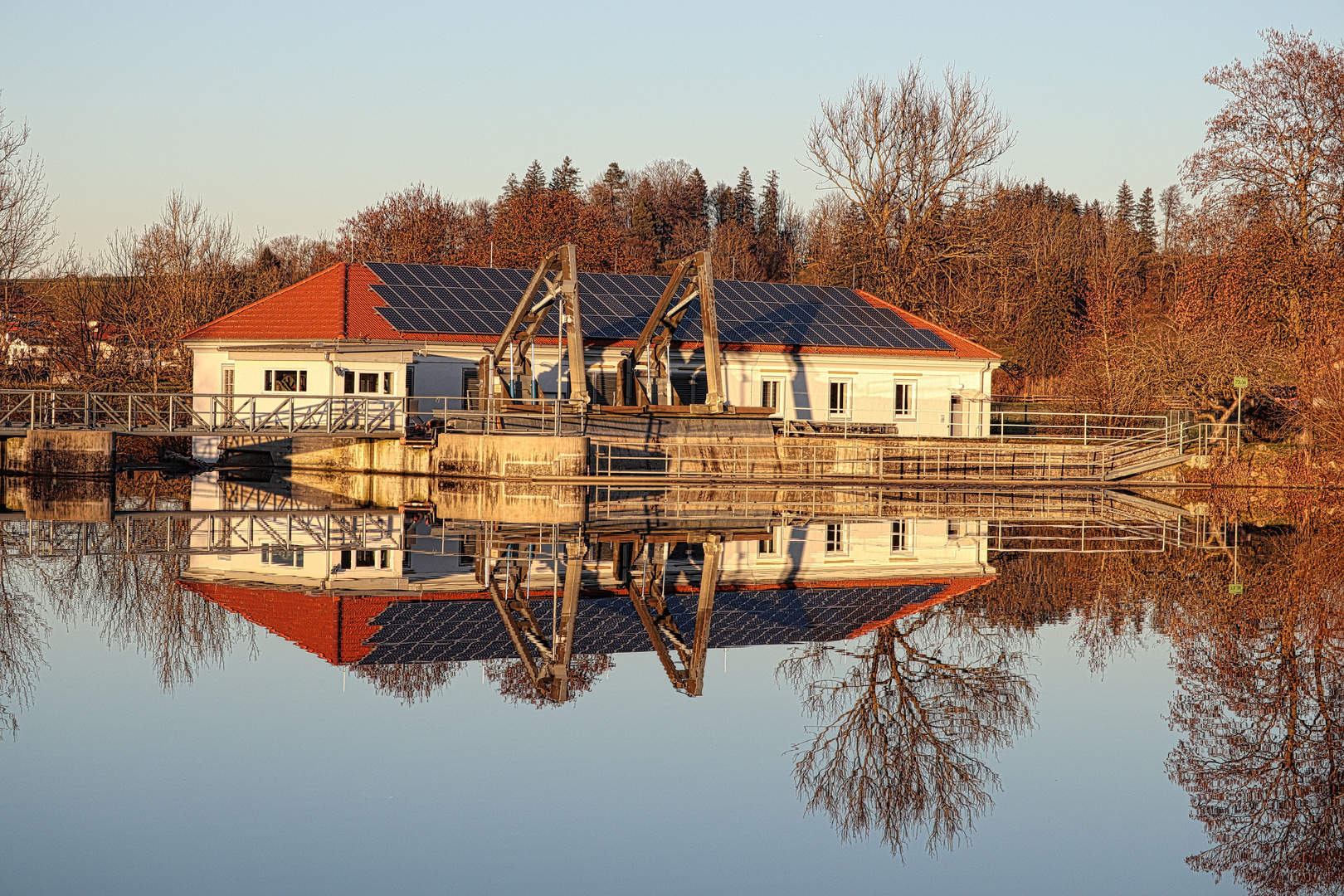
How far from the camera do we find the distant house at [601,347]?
1341 inches

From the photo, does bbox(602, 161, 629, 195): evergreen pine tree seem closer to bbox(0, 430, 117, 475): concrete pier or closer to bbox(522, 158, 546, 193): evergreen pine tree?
bbox(522, 158, 546, 193): evergreen pine tree

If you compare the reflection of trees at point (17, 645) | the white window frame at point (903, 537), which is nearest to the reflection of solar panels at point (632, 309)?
the white window frame at point (903, 537)

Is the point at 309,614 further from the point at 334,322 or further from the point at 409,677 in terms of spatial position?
the point at 334,322

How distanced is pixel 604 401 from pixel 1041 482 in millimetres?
11673

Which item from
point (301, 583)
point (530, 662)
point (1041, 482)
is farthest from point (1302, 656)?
point (1041, 482)

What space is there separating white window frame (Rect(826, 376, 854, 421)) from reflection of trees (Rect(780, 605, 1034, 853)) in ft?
80.4

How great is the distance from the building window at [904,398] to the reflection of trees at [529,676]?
1115 inches

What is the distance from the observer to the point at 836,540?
70.0 feet

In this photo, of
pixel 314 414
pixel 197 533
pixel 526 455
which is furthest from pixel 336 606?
pixel 314 414

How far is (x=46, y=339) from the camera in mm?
42812

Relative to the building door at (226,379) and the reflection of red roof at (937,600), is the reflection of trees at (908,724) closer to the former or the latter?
the reflection of red roof at (937,600)

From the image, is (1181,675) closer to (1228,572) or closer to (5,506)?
(1228,572)

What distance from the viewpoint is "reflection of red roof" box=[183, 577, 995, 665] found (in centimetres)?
1313

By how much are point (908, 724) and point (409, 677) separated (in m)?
4.28
